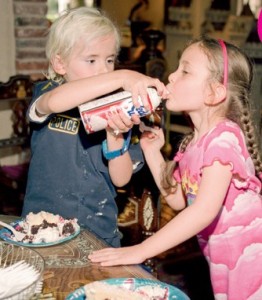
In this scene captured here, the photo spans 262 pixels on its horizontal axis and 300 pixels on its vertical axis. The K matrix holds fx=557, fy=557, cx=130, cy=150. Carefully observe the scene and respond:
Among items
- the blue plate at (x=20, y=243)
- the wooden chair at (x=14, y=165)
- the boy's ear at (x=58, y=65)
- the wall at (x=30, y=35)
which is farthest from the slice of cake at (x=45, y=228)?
the wall at (x=30, y=35)

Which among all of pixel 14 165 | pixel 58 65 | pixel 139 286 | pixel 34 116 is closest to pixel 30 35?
pixel 14 165

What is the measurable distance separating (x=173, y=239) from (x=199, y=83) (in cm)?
44

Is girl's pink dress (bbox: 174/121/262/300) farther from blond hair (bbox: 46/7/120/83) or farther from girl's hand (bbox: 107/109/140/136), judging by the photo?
blond hair (bbox: 46/7/120/83)

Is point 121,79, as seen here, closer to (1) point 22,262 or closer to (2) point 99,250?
(2) point 99,250

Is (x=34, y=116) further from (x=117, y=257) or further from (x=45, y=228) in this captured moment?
(x=117, y=257)

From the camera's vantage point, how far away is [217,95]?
1.54 meters

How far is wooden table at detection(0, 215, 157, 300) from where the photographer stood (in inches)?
48.9

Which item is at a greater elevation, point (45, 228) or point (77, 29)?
point (77, 29)

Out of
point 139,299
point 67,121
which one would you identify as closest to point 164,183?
point 67,121

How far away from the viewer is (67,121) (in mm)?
1886

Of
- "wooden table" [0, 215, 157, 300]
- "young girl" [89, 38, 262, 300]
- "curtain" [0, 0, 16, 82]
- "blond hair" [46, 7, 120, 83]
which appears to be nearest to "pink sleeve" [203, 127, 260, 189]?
"young girl" [89, 38, 262, 300]

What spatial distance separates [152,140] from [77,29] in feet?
1.40

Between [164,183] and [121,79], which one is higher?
[121,79]

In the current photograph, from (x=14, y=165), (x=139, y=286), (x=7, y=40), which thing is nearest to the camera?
(x=139, y=286)
